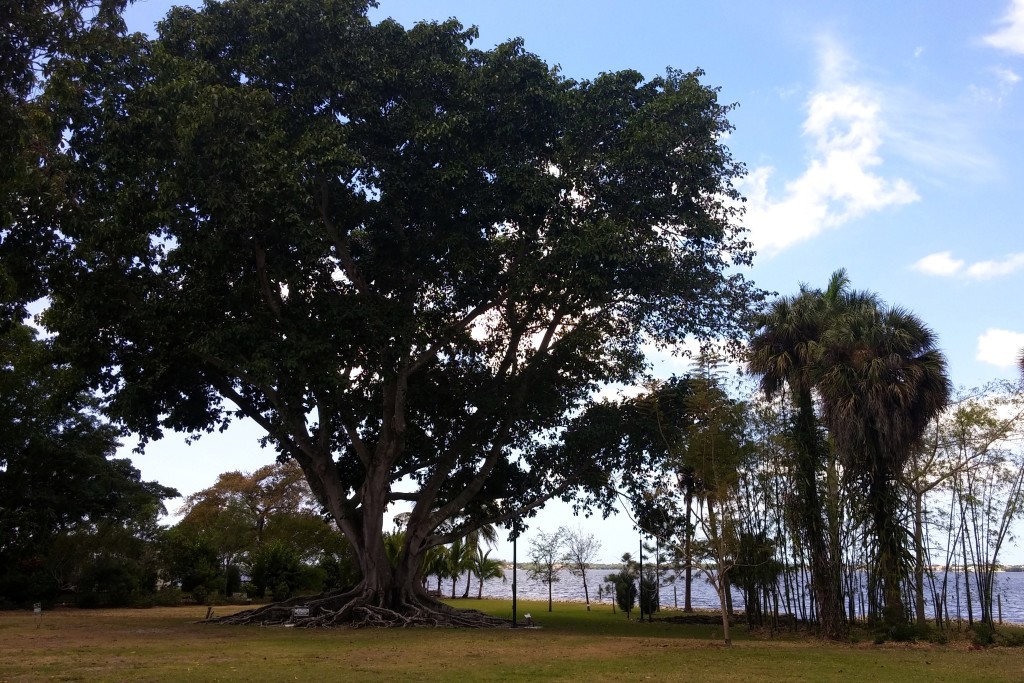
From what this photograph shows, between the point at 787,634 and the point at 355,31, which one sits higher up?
the point at 355,31

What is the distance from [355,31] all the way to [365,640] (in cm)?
1407

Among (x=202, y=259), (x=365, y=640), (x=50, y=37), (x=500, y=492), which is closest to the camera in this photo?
(x=50, y=37)

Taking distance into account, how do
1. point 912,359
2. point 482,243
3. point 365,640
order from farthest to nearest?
point 912,359 < point 482,243 < point 365,640

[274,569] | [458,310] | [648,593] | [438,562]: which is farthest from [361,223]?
[438,562]

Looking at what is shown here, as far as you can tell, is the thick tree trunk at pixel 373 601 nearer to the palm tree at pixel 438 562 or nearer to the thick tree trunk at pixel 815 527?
the thick tree trunk at pixel 815 527

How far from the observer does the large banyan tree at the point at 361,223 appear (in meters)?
19.3

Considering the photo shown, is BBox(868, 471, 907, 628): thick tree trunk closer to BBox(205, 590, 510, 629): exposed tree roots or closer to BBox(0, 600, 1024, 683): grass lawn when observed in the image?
BBox(0, 600, 1024, 683): grass lawn

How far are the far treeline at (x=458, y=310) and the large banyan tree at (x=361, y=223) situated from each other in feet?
0.29

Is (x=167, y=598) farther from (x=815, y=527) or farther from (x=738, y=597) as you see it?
(x=738, y=597)

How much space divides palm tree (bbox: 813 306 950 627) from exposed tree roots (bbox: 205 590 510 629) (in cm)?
1087

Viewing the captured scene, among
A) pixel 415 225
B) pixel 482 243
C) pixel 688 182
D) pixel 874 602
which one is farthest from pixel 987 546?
pixel 415 225

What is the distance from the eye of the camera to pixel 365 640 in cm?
1864

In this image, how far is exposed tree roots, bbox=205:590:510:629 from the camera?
2267 cm

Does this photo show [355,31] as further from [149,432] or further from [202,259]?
[149,432]
